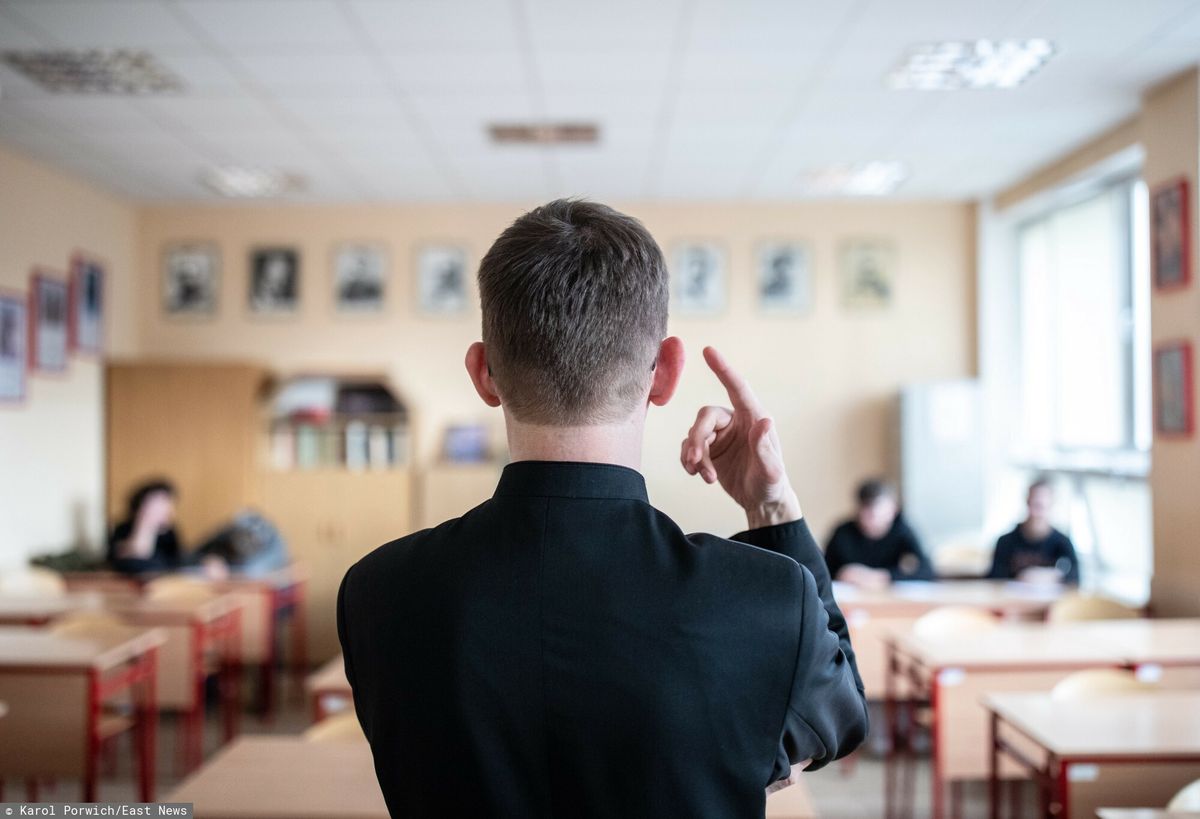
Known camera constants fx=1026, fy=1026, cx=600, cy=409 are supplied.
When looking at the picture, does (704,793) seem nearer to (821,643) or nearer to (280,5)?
(821,643)

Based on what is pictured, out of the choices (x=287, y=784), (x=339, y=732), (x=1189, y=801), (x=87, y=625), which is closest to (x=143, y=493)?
(x=87, y=625)

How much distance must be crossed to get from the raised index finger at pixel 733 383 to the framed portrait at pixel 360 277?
7.14 metres

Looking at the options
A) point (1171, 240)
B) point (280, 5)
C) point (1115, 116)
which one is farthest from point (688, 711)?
point (1115, 116)

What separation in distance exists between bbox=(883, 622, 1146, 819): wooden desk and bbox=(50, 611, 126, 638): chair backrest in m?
3.39

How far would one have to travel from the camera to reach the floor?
15.0 ft

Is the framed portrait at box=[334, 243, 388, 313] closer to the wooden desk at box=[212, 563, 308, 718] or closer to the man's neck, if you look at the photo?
the wooden desk at box=[212, 563, 308, 718]

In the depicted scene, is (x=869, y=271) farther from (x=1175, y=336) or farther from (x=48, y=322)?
(x=48, y=322)

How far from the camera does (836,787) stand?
4895mm

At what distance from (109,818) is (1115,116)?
18.9 feet

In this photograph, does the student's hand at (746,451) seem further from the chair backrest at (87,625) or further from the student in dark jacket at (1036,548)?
the student in dark jacket at (1036,548)

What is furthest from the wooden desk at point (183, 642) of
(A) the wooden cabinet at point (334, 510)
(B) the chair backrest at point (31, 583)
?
(A) the wooden cabinet at point (334, 510)

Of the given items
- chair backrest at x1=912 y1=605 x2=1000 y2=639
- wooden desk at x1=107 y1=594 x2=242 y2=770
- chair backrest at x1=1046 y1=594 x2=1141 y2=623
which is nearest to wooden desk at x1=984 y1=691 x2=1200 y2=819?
chair backrest at x1=912 y1=605 x2=1000 y2=639

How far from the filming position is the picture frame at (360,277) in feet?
25.8

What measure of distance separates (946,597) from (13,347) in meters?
5.54
